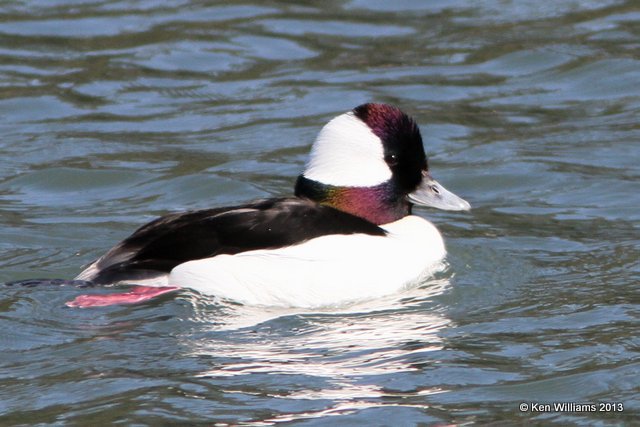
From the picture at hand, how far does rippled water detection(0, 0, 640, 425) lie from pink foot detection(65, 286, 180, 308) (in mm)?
60

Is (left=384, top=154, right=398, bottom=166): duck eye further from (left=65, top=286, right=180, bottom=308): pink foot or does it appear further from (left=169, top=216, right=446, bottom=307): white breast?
(left=65, top=286, right=180, bottom=308): pink foot

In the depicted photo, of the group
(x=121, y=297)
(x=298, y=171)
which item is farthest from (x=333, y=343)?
(x=298, y=171)

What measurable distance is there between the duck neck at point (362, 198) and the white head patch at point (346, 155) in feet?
0.14

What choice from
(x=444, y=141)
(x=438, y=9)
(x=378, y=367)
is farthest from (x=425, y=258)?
(x=438, y=9)

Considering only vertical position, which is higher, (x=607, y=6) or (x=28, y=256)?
(x=607, y=6)

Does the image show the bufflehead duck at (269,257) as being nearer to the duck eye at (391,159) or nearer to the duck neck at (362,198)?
the duck neck at (362,198)

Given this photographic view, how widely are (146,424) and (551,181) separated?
5.18 meters

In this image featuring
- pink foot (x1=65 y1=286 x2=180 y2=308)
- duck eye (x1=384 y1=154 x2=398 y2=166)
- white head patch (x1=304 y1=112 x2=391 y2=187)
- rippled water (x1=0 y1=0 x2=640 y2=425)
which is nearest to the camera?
rippled water (x1=0 y1=0 x2=640 y2=425)

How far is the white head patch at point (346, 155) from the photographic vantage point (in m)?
7.92

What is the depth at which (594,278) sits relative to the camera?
8.05 m

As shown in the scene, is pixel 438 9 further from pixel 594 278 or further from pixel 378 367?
pixel 378 367

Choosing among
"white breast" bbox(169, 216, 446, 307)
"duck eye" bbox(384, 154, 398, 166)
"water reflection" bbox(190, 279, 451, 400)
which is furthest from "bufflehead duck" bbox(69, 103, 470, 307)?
"duck eye" bbox(384, 154, 398, 166)

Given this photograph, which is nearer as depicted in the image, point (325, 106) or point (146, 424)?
point (146, 424)

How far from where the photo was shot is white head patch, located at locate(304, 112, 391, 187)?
792 centimetres
